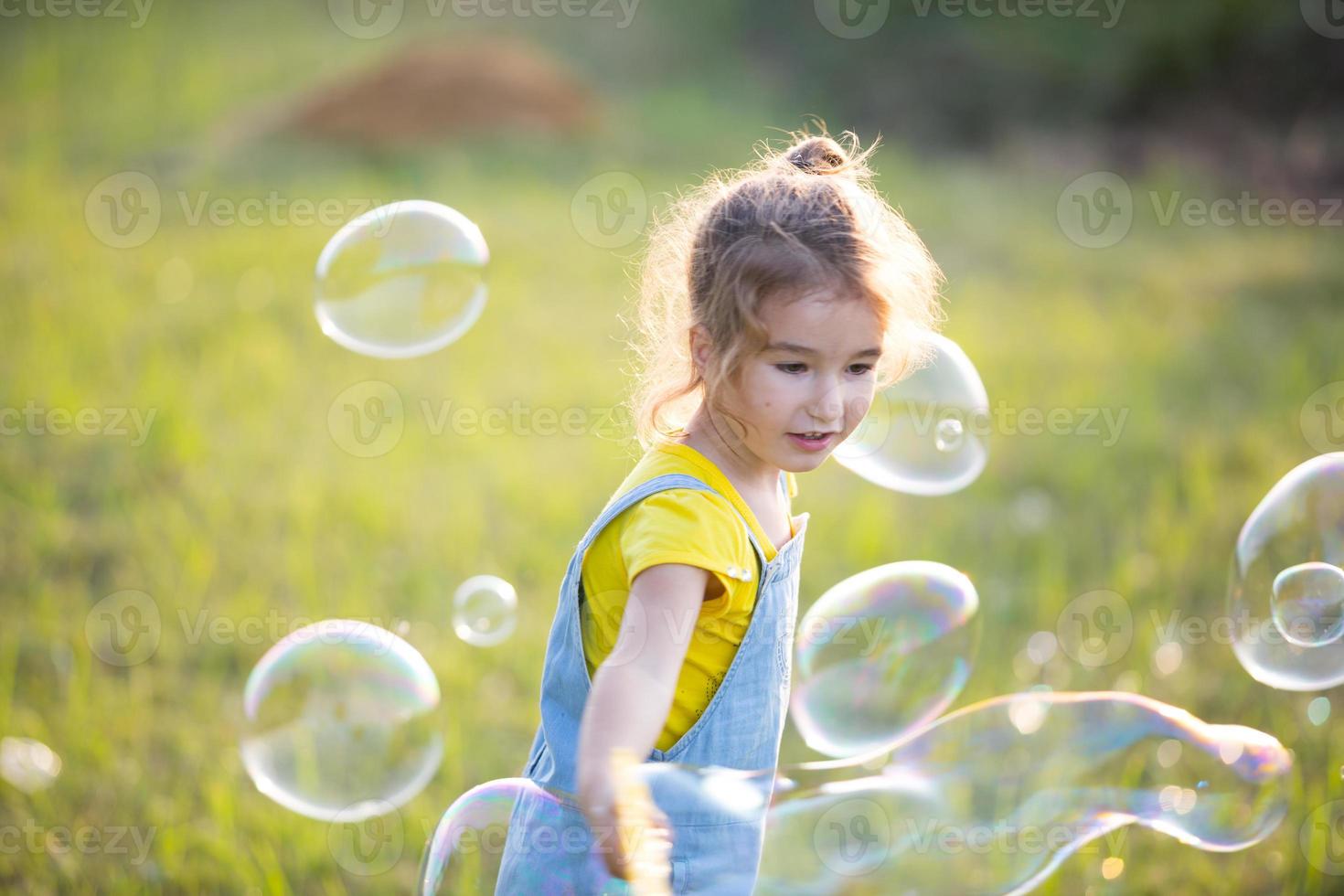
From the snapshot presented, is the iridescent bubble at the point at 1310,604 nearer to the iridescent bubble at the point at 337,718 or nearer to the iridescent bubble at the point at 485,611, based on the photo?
the iridescent bubble at the point at 485,611

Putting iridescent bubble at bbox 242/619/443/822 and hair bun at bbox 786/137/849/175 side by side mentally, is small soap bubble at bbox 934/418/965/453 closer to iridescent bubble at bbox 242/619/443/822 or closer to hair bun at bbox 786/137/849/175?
hair bun at bbox 786/137/849/175

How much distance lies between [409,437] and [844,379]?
3.36 m

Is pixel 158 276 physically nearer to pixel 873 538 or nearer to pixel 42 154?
pixel 42 154

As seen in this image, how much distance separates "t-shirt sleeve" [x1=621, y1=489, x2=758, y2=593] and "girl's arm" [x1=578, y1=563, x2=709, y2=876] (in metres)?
0.01

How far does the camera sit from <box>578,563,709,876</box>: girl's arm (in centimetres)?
137

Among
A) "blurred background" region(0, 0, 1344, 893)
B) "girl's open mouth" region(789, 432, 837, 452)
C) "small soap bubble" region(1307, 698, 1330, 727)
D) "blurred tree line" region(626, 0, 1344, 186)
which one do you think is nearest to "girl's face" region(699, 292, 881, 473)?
"girl's open mouth" region(789, 432, 837, 452)

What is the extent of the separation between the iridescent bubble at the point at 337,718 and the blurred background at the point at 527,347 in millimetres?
347

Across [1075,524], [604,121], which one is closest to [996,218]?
[604,121]

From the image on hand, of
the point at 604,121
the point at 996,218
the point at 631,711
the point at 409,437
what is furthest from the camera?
the point at 604,121

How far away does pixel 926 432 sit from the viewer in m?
2.31

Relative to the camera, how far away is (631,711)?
4.58ft

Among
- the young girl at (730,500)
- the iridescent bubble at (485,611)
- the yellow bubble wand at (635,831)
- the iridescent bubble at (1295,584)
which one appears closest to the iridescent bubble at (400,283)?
the iridescent bubble at (485,611)

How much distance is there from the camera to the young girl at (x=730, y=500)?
154 centimetres

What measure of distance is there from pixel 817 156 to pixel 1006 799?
986 millimetres
